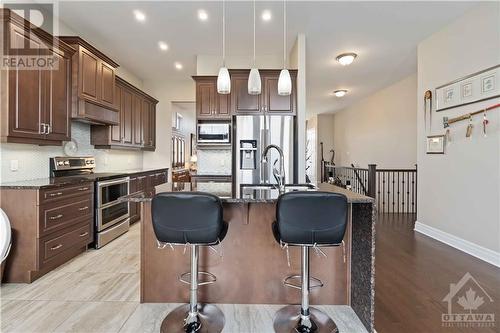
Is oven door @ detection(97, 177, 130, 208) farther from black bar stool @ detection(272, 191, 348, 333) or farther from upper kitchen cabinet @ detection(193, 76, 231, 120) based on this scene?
black bar stool @ detection(272, 191, 348, 333)

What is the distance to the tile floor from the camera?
74.4 inches

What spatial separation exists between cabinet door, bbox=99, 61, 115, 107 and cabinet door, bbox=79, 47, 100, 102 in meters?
0.10

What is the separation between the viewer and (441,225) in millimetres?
3828

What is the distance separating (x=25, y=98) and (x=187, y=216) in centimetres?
242

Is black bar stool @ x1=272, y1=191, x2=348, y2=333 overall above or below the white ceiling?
below

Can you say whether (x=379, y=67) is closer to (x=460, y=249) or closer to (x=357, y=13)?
(x=357, y=13)

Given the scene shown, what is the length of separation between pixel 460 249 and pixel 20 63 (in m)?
5.54

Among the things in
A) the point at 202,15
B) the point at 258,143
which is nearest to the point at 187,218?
the point at 258,143

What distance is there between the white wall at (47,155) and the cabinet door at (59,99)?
0.34 metres

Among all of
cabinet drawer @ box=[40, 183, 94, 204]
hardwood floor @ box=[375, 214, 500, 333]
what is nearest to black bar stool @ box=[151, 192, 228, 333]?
hardwood floor @ box=[375, 214, 500, 333]

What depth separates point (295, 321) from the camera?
193 centimetres

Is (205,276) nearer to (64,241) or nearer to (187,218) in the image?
(187,218)

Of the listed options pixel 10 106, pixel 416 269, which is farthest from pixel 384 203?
pixel 10 106

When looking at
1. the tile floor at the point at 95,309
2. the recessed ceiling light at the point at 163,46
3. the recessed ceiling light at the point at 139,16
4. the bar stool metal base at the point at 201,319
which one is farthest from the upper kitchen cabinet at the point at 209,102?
the bar stool metal base at the point at 201,319
